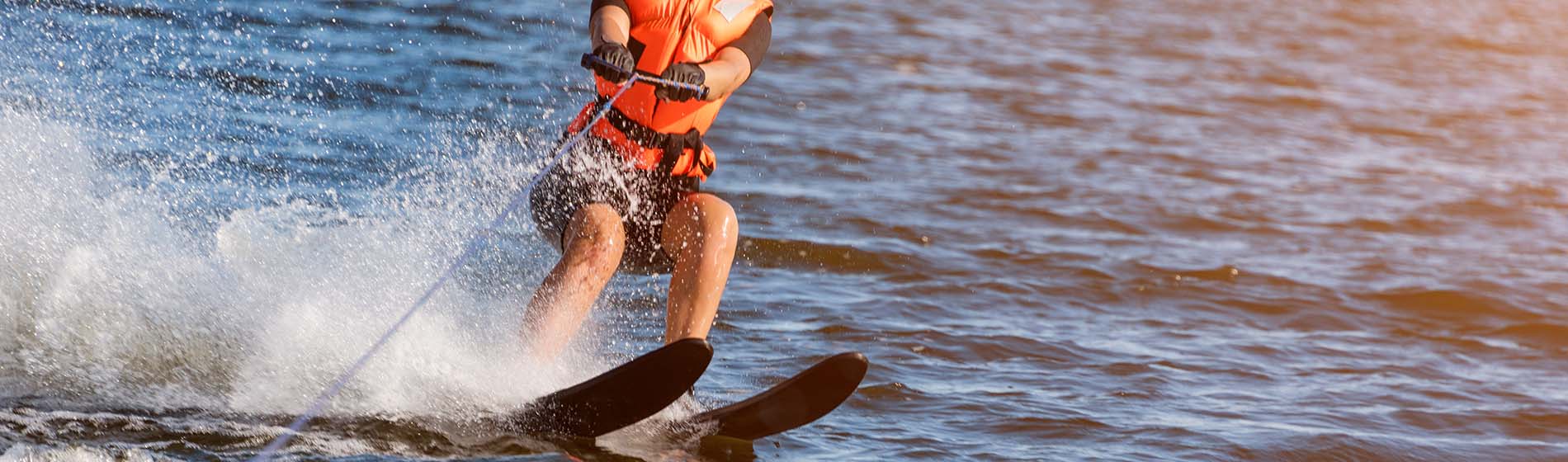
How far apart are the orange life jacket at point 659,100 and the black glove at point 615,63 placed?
12.0 inches

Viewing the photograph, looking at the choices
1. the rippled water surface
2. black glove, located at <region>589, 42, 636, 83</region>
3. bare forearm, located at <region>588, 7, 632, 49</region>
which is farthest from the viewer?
the rippled water surface

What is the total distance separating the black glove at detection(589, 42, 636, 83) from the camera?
4.05 meters

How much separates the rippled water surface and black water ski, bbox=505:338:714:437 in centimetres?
7

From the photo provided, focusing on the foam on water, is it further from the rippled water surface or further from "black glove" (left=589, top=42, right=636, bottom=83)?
"black glove" (left=589, top=42, right=636, bottom=83)

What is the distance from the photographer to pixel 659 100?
14.5 ft

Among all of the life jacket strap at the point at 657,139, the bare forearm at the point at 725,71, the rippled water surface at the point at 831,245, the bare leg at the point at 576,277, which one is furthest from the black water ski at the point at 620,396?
the bare forearm at the point at 725,71

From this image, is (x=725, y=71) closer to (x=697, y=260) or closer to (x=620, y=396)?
(x=697, y=260)

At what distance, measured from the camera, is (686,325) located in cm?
443

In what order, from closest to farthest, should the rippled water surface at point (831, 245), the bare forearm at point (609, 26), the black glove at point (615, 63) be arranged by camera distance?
the black glove at point (615, 63), the bare forearm at point (609, 26), the rippled water surface at point (831, 245)

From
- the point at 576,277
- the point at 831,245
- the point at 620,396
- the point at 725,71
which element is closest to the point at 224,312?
the point at 576,277

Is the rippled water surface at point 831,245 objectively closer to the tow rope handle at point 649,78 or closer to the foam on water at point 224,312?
the foam on water at point 224,312

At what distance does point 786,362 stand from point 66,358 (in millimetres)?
2257

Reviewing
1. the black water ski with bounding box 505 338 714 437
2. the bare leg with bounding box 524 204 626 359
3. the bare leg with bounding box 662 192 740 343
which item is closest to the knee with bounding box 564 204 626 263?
the bare leg with bounding box 524 204 626 359

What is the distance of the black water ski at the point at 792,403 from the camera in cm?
436
